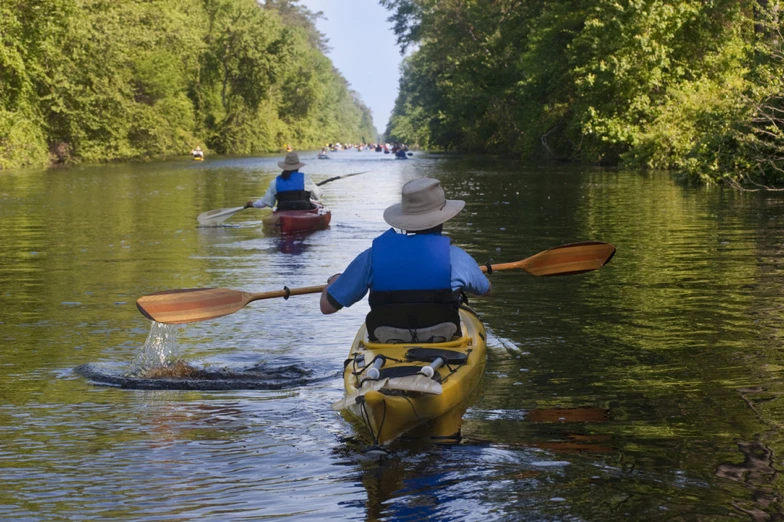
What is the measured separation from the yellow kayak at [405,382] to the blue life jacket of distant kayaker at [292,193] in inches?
467

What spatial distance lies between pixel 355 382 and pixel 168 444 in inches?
48.8

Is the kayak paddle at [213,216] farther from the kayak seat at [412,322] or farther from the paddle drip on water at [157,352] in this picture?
the kayak seat at [412,322]


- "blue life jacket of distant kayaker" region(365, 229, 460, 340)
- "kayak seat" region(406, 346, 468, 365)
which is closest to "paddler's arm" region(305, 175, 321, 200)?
"blue life jacket of distant kayaker" region(365, 229, 460, 340)

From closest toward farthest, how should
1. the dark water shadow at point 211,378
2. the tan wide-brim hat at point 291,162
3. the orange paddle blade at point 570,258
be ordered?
1. the dark water shadow at point 211,378
2. the orange paddle blade at point 570,258
3. the tan wide-brim hat at point 291,162

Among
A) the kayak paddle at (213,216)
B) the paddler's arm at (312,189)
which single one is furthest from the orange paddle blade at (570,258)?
the kayak paddle at (213,216)

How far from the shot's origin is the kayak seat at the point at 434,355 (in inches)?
275

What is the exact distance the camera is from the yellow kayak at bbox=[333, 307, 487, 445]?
249 inches

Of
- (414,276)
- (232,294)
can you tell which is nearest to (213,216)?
(232,294)

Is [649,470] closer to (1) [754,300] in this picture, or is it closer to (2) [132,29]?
(1) [754,300]

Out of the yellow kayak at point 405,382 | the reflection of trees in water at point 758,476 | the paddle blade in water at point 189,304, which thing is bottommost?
the reflection of trees in water at point 758,476

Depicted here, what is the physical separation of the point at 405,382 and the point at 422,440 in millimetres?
466

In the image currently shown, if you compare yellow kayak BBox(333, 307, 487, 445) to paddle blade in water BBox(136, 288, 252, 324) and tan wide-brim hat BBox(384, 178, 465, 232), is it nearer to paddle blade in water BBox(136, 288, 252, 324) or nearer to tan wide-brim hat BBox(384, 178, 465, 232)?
tan wide-brim hat BBox(384, 178, 465, 232)

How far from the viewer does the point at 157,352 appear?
9352 mm

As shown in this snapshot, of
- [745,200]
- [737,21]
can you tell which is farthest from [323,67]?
[745,200]
